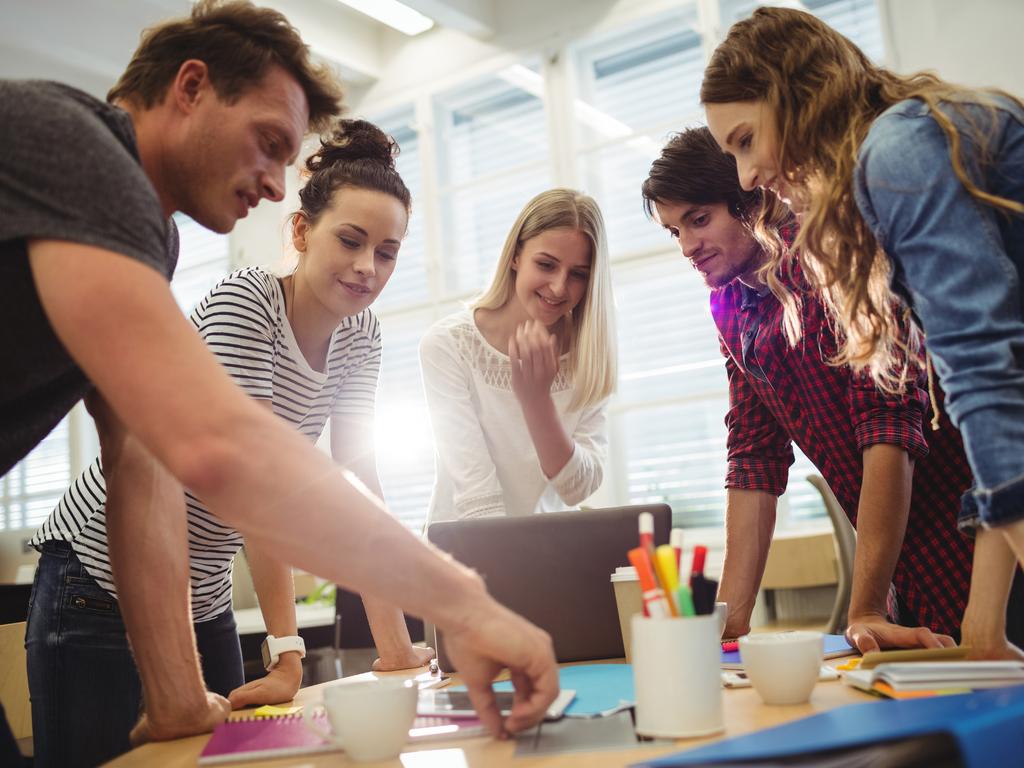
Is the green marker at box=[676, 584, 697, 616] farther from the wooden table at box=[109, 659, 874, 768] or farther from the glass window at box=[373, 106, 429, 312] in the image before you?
the glass window at box=[373, 106, 429, 312]

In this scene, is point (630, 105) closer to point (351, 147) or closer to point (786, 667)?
point (351, 147)

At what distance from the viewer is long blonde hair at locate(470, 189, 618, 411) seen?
6.54 feet

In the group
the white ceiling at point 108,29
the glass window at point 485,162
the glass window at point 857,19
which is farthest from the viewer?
the glass window at point 485,162

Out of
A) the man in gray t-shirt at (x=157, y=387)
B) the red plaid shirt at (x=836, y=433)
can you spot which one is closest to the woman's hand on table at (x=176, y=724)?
the man in gray t-shirt at (x=157, y=387)

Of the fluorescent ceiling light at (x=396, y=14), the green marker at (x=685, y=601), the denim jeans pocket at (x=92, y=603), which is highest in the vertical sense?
the fluorescent ceiling light at (x=396, y=14)

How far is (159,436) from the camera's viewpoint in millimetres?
729

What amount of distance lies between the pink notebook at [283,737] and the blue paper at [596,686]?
0.11 meters

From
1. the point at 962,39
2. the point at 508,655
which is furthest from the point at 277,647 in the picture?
the point at 962,39

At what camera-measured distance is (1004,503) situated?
82cm

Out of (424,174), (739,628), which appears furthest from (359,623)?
(424,174)

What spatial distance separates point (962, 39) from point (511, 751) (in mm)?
4936

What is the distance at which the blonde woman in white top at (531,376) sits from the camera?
1.84 m

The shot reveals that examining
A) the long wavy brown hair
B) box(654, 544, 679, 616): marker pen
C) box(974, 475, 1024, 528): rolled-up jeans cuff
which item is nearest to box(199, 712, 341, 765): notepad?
box(654, 544, 679, 616): marker pen

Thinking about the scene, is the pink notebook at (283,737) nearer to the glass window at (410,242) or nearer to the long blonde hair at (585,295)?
the long blonde hair at (585,295)
